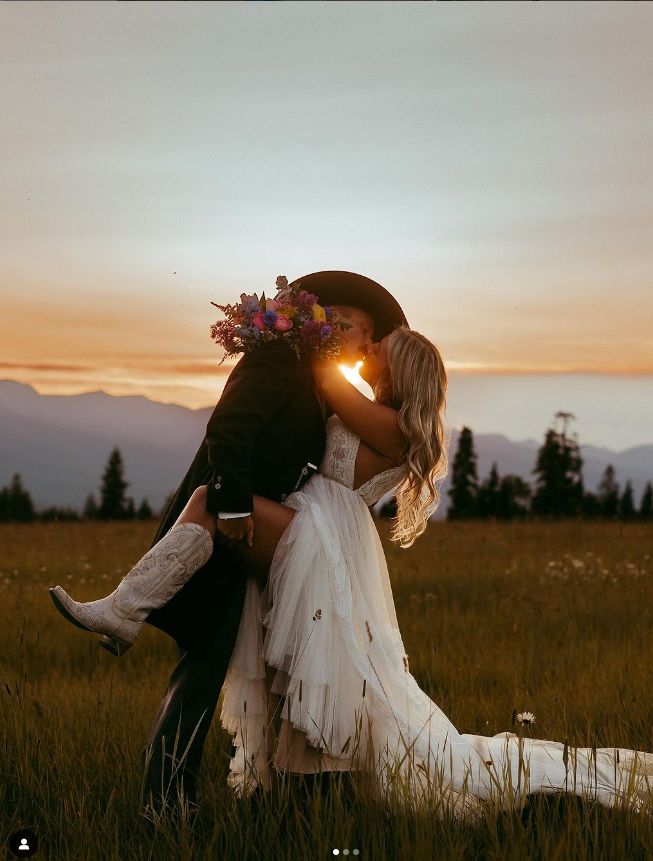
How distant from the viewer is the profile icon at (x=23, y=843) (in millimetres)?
3982

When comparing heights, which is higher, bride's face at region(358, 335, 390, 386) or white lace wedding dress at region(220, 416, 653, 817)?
bride's face at region(358, 335, 390, 386)

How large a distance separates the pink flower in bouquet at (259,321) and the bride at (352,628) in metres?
0.38

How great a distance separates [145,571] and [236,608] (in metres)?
Answer: 0.57

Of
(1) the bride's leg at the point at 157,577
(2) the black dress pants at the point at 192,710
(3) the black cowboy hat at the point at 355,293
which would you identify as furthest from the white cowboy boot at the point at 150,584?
(3) the black cowboy hat at the point at 355,293

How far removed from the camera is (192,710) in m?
4.61

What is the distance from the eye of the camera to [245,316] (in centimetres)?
450

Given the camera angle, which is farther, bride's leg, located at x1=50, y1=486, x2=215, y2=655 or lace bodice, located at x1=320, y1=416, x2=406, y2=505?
lace bodice, located at x1=320, y1=416, x2=406, y2=505

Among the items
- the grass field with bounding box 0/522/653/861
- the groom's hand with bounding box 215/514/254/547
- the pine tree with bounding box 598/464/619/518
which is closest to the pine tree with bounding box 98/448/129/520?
the pine tree with bounding box 598/464/619/518

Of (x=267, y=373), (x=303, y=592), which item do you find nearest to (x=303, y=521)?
(x=303, y=592)

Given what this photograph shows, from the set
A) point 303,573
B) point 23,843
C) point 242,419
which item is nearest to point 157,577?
point 303,573

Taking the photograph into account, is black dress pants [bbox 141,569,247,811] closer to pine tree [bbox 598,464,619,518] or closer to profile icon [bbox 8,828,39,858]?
profile icon [bbox 8,828,39,858]

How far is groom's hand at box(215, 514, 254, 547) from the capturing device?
432 cm

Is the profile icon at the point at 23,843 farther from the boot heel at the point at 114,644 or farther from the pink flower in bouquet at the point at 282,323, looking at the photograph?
the pink flower in bouquet at the point at 282,323

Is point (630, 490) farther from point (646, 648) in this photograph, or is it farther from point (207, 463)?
point (207, 463)
